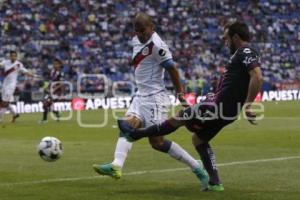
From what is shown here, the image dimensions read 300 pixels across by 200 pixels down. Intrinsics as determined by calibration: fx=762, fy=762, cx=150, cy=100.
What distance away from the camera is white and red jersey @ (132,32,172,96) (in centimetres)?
1055

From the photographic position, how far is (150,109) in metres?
10.6

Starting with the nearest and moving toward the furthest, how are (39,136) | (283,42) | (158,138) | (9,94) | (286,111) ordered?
1. (158,138)
2. (39,136)
3. (9,94)
4. (286,111)
5. (283,42)

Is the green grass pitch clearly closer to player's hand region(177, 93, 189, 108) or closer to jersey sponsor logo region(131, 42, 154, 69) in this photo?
player's hand region(177, 93, 189, 108)

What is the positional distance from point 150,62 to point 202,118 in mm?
1363

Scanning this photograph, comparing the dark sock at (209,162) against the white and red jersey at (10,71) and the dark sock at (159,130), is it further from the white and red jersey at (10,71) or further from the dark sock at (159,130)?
the white and red jersey at (10,71)

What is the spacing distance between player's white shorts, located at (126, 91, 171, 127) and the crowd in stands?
2800 cm

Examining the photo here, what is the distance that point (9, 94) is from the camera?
2638 cm

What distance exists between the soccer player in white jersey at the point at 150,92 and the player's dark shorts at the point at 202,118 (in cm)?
68

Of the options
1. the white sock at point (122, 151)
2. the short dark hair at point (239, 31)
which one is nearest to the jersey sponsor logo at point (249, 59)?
the short dark hair at point (239, 31)

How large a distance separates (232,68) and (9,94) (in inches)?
694

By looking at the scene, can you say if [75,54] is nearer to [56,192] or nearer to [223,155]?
[223,155]

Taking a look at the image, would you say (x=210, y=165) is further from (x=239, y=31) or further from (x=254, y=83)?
(x=239, y=31)

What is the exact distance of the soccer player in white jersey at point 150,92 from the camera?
10.4 meters

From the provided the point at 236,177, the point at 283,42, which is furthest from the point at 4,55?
the point at 236,177
